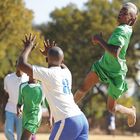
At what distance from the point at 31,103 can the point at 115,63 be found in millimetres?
2238

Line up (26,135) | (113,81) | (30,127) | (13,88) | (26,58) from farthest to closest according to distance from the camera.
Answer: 1. (13,88)
2. (30,127)
3. (26,135)
4. (113,81)
5. (26,58)

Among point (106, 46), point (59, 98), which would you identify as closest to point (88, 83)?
point (106, 46)

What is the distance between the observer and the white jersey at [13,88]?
13812mm

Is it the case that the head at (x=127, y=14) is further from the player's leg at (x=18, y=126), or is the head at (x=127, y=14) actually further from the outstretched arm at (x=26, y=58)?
the player's leg at (x=18, y=126)

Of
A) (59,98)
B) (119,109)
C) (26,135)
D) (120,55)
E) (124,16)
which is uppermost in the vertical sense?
(124,16)

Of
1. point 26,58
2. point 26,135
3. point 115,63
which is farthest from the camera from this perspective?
point 26,135

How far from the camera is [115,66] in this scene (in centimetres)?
1073

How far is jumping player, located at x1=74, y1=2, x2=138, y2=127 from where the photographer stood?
34.6ft

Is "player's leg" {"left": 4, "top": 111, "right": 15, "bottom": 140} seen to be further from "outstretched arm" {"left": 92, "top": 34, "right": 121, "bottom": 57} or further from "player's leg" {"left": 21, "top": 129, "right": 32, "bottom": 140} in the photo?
"outstretched arm" {"left": 92, "top": 34, "right": 121, "bottom": 57}

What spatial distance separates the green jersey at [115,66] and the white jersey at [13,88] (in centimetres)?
317

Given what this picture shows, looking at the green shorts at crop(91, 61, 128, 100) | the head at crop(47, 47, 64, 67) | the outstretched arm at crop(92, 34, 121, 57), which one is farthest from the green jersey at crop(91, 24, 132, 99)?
the head at crop(47, 47, 64, 67)

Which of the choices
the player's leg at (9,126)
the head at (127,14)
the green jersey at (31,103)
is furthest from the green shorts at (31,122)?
the head at (127,14)

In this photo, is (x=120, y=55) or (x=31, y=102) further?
(x=31, y=102)

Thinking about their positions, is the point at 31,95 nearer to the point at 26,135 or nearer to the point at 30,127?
the point at 30,127
